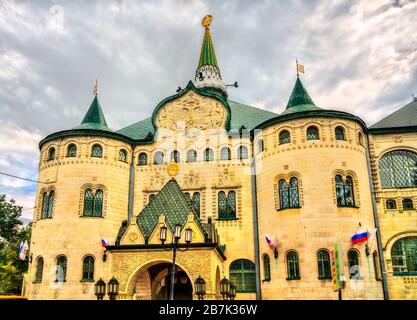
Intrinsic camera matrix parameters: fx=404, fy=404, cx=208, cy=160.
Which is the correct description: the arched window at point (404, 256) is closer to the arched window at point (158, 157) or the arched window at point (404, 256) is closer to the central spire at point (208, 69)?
the arched window at point (158, 157)

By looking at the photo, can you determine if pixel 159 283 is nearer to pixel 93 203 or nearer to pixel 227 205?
pixel 227 205

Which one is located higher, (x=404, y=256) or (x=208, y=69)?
(x=208, y=69)

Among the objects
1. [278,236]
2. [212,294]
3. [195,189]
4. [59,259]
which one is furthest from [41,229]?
[278,236]

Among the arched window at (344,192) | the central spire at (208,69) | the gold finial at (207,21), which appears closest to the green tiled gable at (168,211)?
the arched window at (344,192)

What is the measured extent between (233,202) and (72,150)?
1173 cm

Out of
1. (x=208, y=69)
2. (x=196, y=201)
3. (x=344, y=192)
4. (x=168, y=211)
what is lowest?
(x=168, y=211)

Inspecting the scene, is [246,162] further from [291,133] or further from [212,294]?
[212,294]

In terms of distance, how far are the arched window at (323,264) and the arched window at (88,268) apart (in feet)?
45.5

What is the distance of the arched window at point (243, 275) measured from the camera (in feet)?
83.4

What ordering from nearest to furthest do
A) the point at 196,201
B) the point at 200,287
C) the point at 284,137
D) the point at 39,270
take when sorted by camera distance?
the point at 200,287
the point at 39,270
the point at 284,137
the point at 196,201

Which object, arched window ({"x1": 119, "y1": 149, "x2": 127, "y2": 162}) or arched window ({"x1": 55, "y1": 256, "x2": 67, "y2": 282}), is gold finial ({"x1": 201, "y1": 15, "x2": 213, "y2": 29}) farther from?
arched window ({"x1": 55, "y1": 256, "x2": 67, "y2": 282})

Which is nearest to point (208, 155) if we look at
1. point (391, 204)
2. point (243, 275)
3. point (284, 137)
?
point (284, 137)

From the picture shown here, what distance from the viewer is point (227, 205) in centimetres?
2725
